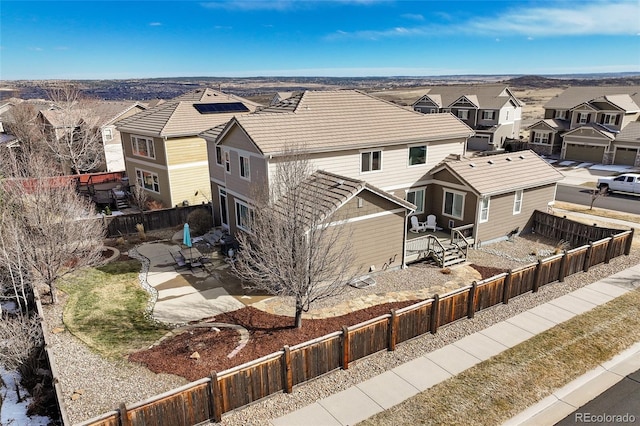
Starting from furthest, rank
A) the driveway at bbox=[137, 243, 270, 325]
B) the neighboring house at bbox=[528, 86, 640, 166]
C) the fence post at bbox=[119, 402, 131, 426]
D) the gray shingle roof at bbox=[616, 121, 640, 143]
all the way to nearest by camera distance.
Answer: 1. the neighboring house at bbox=[528, 86, 640, 166]
2. the gray shingle roof at bbox=[616, 121, 640, 143]
3. the driveway at bbox=[137, 243, 270, 325]
4. the fence post at bbox=[119, 402, 131, 426]

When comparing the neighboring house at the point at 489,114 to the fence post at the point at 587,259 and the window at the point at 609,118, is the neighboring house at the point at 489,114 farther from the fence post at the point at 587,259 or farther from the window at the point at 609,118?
the fence post at the point at 587,259

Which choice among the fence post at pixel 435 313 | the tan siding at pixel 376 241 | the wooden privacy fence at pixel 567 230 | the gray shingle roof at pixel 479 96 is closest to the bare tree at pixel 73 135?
the tan siding at pixel 376 241

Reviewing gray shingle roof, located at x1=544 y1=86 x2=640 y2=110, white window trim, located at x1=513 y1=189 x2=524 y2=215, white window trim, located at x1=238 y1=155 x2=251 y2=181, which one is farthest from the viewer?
gray shingle roof, located at x1=544 y1=86 x2=640 y2=110

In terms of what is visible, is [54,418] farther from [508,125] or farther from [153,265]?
[508,125]

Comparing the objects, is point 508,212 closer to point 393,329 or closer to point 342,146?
point 342,146

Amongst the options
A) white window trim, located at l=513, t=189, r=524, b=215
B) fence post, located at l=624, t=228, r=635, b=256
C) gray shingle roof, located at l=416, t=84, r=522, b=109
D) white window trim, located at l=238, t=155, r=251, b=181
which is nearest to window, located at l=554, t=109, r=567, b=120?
gray shingle roof, located at l=416, t=84, r=522, b=109

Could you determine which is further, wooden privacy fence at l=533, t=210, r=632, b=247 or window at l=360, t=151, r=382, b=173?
window at l=360, t=151, r=382, b=173

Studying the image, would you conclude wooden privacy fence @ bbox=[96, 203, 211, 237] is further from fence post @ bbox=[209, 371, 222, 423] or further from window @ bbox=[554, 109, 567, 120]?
window @ bbox=[554, 109, 567, 120]
